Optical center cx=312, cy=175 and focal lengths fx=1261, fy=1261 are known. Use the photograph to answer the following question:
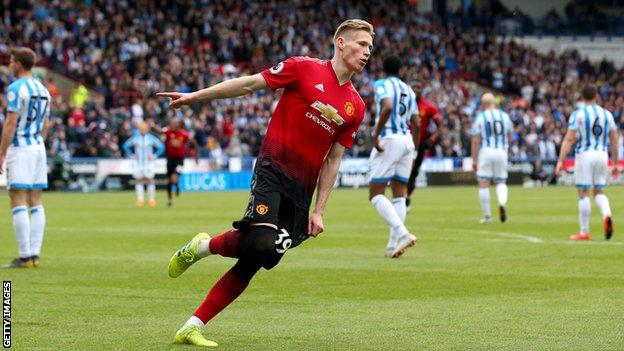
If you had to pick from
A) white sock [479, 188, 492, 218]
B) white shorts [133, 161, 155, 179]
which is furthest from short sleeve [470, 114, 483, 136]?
white shorts [133, 161, 155, 179]

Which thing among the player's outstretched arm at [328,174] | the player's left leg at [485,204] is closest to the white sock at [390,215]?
the player's outstretched arm at [328,174]

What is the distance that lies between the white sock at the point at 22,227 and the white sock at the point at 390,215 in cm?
436

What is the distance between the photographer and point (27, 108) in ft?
47.3

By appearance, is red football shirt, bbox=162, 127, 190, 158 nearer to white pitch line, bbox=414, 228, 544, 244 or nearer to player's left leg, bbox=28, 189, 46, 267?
white pitch line, bbox=414, 228, 544, 244

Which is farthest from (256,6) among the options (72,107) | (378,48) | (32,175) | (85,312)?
(85,312)

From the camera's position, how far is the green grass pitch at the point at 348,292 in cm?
916

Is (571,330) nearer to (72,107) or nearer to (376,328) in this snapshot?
(376,328)

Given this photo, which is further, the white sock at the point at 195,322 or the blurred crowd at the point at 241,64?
the blurred crowd at the point at 241,64

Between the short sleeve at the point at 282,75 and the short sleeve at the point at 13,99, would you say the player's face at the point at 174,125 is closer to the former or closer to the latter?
the short sleeve at the point at 13,99

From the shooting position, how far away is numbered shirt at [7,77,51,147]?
562 inches

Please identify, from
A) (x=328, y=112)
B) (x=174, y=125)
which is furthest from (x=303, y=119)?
(x=174, y=125)

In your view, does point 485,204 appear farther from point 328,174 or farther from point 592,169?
point 328,174

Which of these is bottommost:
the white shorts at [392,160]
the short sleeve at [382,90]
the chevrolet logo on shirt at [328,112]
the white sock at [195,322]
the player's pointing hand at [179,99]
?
the white sock at [195,322]

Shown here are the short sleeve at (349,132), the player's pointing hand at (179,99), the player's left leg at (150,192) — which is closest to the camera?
the player's pointing hand at (179,99)
